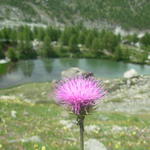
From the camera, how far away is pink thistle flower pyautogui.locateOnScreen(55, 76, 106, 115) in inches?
179

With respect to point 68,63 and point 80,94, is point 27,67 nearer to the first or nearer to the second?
point 68,63

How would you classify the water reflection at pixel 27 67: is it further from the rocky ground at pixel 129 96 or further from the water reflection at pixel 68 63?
the rocky ground at pixel 129 96

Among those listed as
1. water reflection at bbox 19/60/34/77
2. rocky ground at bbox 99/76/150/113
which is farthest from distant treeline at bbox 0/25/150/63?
rocky ground at bbox 99/76/150/113

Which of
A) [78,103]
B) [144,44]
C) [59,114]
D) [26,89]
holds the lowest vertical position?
[144,44]

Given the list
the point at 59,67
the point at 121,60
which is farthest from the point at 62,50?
the point at 59,67

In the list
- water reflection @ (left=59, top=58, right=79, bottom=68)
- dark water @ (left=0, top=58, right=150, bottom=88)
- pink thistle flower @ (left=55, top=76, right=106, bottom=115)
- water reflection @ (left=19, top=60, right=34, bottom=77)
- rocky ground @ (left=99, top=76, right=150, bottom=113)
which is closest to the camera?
pink thistle flower @ (left=55, top=76, right=106, bottom=115)

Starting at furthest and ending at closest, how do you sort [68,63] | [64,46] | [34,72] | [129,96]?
[64,46] → [68,63] → [34,72] → [129,96]

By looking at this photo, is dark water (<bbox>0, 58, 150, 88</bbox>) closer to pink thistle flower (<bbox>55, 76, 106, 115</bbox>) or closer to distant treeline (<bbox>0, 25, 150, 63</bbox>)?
distant treeline (<bbox>0, 25, 150, 63</bbox>)

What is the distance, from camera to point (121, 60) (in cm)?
11950

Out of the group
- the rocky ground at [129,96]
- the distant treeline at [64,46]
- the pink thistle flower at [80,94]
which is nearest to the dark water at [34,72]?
the distant treeline at [64,46]

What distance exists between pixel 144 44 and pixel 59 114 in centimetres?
14148

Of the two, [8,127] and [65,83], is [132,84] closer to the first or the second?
[8,127]

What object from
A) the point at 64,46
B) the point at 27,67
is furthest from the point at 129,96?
the point at 64,46

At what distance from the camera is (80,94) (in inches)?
180
